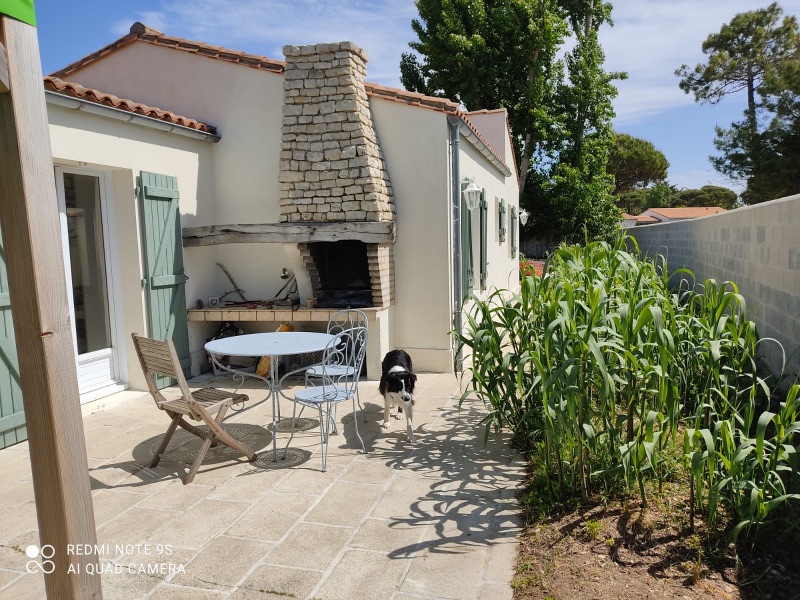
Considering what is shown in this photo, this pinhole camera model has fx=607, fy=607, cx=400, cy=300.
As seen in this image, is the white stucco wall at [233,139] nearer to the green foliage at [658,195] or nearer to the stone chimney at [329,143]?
the stone chimney at [329,143]

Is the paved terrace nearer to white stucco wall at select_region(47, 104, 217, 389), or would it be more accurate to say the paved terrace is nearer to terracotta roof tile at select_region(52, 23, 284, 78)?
white stucco wall at select_region(47, 104, 217, 389)

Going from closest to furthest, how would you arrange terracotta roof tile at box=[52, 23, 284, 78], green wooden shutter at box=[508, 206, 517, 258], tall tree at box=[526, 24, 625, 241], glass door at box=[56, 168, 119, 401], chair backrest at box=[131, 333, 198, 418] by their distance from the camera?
1. chair backrest at box=[131, 333, 198, 418]
2. glass door at box=[56, 168, 119, 401]
3. terracotta roof tile at box=[52, 23, 284, 78]
4. green wooden shutter at box=[508, 206, 517, 258]
5. tall tree at box=[526, 24, 625, 241]

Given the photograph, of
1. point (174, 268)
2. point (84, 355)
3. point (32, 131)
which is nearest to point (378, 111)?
point (174, 268)

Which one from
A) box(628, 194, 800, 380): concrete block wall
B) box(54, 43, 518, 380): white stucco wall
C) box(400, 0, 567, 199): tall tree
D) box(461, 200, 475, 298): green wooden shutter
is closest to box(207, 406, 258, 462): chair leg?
box(54, 43, 518, 380): white stucco wall

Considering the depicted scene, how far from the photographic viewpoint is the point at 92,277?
6.22m

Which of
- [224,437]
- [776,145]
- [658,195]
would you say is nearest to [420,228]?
[224,437]

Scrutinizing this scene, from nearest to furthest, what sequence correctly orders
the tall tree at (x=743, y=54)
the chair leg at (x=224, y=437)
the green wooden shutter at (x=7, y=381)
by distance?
the chair leg at (x=224, y=437)
the green wooden shutter at (x=7, y=381)
the tall tree at (x=743, y=54)

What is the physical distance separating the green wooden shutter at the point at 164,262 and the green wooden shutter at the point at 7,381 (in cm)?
164

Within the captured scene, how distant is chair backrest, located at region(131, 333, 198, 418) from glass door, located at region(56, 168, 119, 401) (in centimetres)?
187

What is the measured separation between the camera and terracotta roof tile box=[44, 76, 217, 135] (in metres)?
5.31

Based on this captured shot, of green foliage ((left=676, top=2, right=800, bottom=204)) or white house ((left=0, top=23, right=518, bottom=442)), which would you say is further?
green foliage ((left=676, top=2, right=800, bottom=204))

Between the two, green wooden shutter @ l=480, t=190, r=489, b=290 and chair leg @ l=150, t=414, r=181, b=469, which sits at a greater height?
green wooden shutter @ l=480, t=190, r=489, b=290

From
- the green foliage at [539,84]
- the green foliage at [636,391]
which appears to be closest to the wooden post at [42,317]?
the green foliage at [636,391]

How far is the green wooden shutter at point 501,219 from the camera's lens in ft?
40.5
